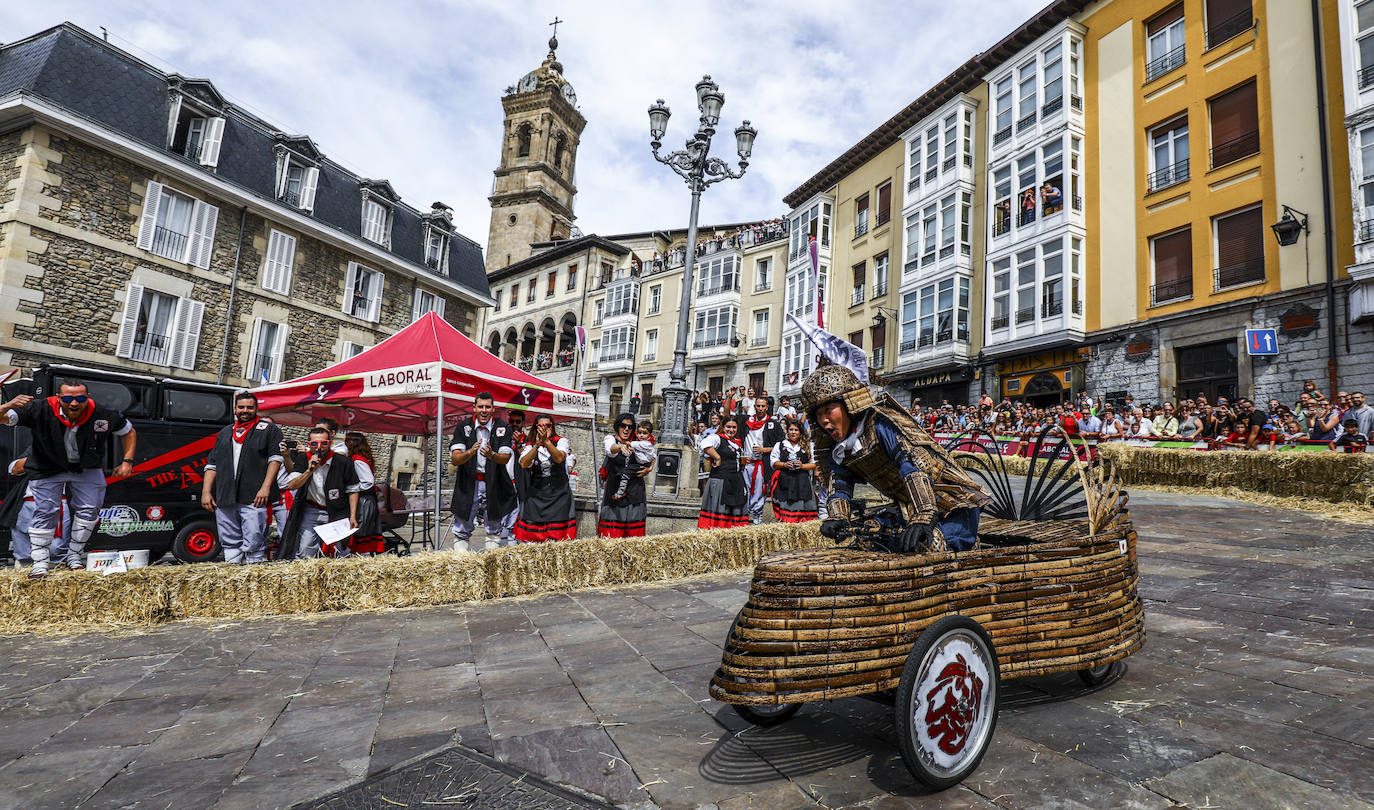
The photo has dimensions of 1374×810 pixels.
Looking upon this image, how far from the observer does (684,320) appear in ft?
51.9

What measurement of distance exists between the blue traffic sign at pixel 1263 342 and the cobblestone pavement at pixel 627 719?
15.0 metres

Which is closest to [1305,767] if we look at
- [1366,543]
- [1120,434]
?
[1366,543]

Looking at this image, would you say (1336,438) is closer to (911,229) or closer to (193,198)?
(911,229)

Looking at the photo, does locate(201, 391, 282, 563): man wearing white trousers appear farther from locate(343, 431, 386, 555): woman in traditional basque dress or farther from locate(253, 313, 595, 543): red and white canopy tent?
locate(253, 313, 595, 543): red and white canopy tent

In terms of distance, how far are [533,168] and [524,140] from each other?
4773 mm

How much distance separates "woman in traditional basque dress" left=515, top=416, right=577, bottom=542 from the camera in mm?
7918

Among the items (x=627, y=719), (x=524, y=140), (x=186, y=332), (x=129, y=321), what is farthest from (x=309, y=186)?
(x=524, y=140)

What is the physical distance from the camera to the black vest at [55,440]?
20.4 feet

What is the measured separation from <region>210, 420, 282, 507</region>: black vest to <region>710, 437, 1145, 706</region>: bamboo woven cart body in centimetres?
688

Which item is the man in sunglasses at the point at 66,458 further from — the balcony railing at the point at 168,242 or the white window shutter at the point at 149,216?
the balcony railing at the point at 168,242

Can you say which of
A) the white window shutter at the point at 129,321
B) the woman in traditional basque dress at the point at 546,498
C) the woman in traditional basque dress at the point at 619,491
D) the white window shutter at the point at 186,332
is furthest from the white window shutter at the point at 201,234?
the woman in traditional basque dress at the point at 619,491

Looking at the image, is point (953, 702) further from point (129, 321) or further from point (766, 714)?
point (129, 321)

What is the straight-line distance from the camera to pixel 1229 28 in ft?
62.6

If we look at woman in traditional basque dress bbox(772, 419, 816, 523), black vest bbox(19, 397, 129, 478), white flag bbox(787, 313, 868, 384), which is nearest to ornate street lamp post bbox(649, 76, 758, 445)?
woman in traditional basque dress bbox(772, 419, 816, 523)
